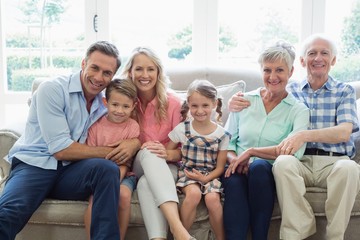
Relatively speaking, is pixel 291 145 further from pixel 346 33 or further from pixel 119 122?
pixel 346 33

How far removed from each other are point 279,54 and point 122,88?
760 mm

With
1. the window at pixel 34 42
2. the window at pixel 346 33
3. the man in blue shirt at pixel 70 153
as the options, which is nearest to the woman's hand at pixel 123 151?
the man in blue shirt at pixel 70 153

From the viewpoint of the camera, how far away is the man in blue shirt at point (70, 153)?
1844 millimetres

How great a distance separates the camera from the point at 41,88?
6.82ft

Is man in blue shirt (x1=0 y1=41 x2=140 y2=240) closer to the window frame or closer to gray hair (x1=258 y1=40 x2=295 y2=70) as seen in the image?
gray hair (x1=258 y1=40 x2=295 y2=70)

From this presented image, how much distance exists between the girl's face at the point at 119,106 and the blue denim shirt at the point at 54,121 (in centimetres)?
8

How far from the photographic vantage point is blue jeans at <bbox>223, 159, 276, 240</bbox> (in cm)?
195

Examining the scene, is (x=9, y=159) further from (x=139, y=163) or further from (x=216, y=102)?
(x=216, y=102)

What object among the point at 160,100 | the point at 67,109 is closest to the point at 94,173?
the point at 67,109

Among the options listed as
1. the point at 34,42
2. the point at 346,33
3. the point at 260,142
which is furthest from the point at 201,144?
the point at 34,42

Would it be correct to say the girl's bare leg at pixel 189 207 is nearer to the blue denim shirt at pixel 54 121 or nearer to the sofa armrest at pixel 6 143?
the blue denim shirt at pixel 54 121

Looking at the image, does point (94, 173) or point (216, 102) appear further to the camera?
point (216, 102)

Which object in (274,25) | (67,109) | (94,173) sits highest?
(274,25)

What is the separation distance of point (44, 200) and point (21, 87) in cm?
203
